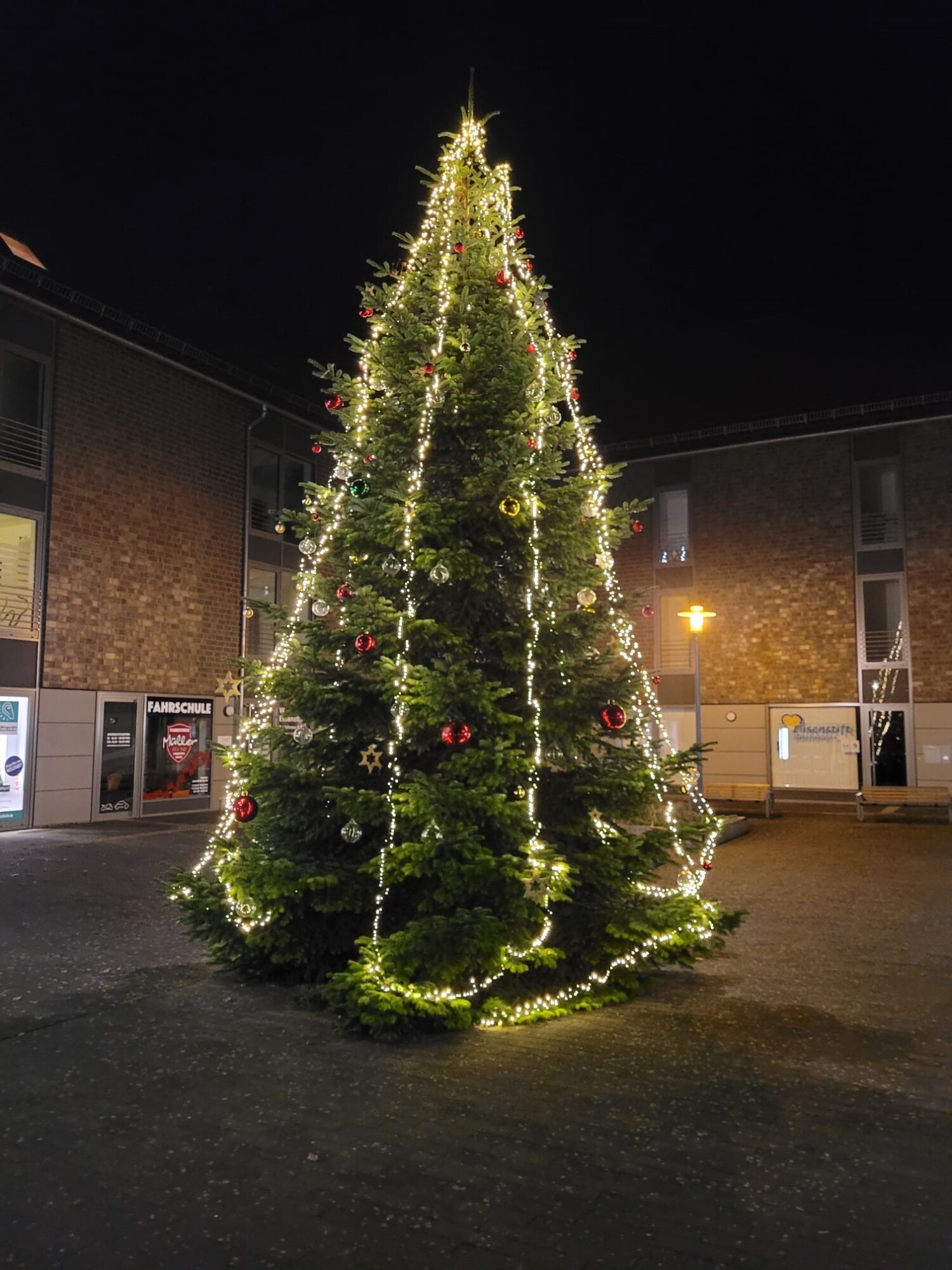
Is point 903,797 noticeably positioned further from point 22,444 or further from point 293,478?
point 22,444

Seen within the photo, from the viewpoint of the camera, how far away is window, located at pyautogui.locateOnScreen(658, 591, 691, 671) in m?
28.4


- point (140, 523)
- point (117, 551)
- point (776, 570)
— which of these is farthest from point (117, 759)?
point (776, 570)

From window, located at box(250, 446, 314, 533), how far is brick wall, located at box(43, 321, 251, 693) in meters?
0.75

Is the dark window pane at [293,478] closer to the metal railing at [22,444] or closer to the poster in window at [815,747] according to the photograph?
the metal railing at [22,444]

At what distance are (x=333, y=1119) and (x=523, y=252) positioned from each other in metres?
5.86

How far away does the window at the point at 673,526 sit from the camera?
1134 inches

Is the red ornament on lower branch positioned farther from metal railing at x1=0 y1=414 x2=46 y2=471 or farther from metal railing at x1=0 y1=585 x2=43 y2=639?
metal railing at x1=0 y1=414 x2=46 y2=471

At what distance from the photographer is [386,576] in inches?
275

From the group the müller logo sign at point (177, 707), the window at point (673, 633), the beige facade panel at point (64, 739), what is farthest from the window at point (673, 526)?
the beige facade panel at point (64, 739)

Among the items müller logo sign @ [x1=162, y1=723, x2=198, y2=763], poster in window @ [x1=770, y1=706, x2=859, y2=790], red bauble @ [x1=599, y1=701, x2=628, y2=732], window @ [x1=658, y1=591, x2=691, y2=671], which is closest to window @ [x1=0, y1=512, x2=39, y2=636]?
müller logo sign @ [x1=162, y1=723, x2=198, y2=763]

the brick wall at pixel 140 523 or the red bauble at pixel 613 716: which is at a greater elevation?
the brick wall at pixel 140 523

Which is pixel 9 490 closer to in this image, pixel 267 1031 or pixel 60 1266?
pixel 267 1031

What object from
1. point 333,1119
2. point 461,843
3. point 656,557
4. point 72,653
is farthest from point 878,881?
point 656,557

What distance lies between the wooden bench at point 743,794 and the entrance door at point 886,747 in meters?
3.60
